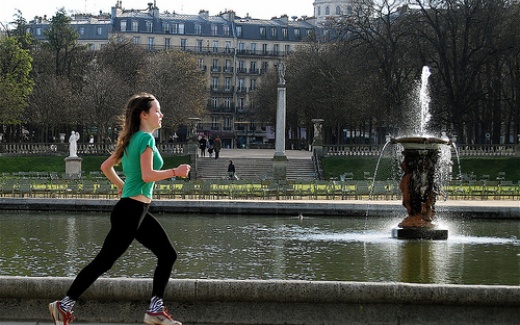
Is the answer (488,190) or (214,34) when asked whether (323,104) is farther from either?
(214,34)

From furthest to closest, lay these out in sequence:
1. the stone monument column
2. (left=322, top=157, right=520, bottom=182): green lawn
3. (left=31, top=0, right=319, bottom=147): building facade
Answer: (left=31, top=0, right=319, bottom=147): building facade, (left=322, top=157, right=520, bottom=182): green lawn, the stone monument column

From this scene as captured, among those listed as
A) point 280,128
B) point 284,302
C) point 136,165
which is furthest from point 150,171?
point 280,128

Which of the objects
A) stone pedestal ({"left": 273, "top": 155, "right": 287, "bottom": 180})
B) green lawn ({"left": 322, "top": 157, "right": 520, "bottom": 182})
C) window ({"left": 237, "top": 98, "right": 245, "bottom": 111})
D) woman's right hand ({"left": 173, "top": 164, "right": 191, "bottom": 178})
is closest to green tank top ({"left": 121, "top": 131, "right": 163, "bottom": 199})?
woman's right hand ({"left": 173, "top": 164, "right": 191, "bottom": 178})

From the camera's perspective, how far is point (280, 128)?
5062 cm

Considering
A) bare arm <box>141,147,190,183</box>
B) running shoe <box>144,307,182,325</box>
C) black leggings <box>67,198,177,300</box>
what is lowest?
running shoe <box>144,307,182,325</box>

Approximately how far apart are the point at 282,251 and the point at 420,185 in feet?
14.0

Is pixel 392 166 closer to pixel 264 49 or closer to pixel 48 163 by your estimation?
pixel 48 163

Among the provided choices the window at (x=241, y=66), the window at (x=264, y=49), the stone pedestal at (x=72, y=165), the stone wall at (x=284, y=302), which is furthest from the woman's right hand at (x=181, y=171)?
the window at (x=264, y=49)

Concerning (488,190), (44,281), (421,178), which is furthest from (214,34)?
(44,281)

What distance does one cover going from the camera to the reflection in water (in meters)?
15.2

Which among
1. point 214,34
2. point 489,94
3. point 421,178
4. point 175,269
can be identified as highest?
point 214,34

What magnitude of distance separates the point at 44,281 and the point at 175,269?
6174 millimetres

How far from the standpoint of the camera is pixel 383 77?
61.2m

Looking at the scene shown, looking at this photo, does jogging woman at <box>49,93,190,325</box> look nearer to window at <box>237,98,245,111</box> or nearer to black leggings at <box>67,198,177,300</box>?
black leggings at <box>67,198,177,300</box>
